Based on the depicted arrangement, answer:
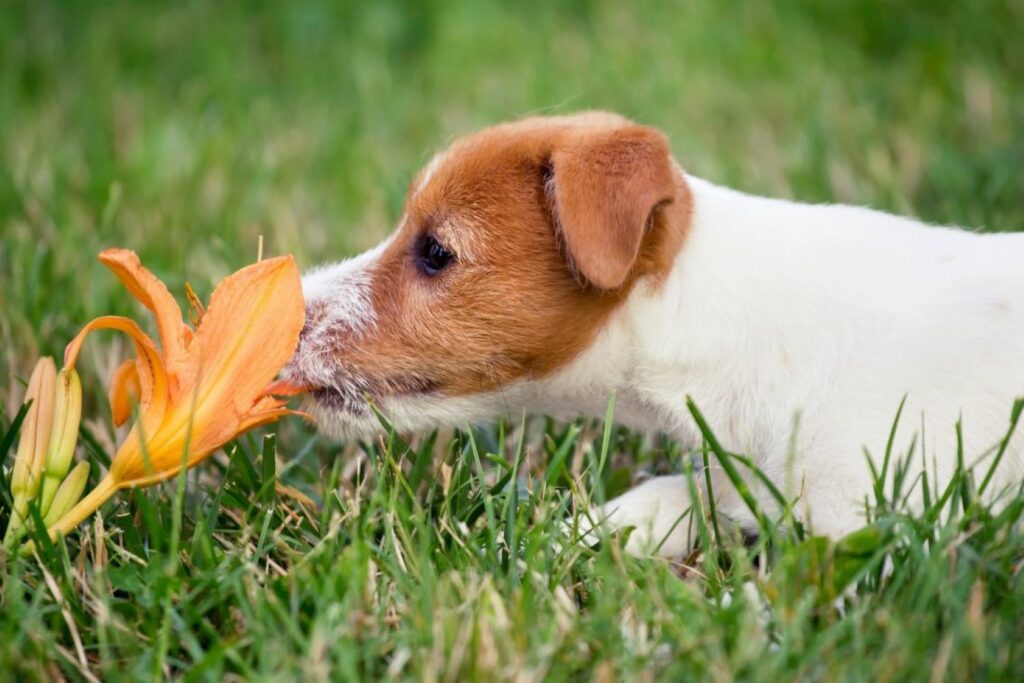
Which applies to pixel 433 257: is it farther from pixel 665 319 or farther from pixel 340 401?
pixel 665 319

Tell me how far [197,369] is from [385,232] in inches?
84.4

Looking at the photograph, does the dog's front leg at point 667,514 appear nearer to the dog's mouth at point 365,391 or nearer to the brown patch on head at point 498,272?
the brown patch on head at point 498,272

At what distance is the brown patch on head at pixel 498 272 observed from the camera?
114 inches

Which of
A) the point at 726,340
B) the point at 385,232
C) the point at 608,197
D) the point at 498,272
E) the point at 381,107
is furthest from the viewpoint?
the point at 381,107

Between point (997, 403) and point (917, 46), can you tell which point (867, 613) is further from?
point (917, 46)

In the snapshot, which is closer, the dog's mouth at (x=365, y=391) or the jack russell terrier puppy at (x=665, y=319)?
the jack russell terrier puppy at (x=665, y=319)

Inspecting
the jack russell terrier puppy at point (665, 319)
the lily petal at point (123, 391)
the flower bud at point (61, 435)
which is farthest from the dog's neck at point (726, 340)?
the flower bud at point (61, 435)

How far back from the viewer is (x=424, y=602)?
2348 millimetres

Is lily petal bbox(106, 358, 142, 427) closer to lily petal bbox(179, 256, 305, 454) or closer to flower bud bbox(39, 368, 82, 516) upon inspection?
flower bud bbox(39, 368, 82, 516)

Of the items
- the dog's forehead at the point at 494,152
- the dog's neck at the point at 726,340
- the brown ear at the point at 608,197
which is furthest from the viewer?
the dog's forehead at the point at 494,152

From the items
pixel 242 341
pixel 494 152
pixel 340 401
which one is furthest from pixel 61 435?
pixel 494 152

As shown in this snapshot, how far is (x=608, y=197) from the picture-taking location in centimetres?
270

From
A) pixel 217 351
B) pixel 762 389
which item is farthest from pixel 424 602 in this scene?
pixel 762 389

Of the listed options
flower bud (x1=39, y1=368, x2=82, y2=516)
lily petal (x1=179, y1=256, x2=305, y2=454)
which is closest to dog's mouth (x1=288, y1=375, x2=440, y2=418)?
lily petal (x1=179, y1=256, x2=305, y2=454)
